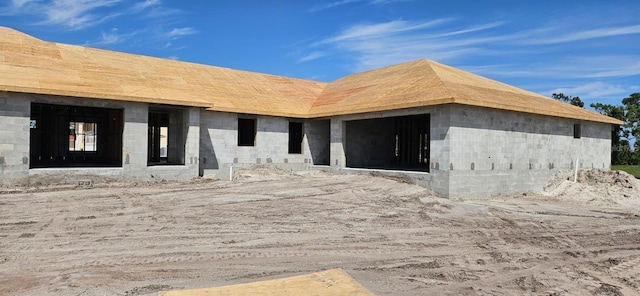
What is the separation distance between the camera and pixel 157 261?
667 cm

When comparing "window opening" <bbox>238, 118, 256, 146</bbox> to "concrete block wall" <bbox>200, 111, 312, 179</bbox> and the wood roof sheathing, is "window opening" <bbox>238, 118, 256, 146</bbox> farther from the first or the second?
the wood roof sheathing

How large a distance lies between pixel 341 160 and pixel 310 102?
5.46 m

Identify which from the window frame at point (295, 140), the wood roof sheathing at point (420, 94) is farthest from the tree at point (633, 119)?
the window frame at point (295, 140)

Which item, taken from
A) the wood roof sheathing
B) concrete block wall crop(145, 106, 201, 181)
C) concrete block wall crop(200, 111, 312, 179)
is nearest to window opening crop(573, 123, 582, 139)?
the wood roof sheathing

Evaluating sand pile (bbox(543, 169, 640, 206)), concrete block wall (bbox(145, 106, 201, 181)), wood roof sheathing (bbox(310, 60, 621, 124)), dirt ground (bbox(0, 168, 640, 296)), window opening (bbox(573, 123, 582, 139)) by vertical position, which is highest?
wood roof sheathing (bbox(310, 60, 621, 124))

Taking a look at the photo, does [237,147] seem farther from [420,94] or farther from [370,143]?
[420,94]

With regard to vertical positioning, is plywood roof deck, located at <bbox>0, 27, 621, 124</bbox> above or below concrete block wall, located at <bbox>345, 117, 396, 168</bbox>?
above

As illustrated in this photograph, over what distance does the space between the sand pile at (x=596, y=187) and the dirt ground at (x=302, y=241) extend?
2.02 meters

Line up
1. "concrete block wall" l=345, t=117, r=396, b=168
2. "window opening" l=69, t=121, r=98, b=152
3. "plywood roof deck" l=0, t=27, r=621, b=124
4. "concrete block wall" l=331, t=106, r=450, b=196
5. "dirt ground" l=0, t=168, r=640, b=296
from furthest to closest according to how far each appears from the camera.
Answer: "window opening" l=69, t=121, r=98, b=152 < "concrete block wall" l=345, t=117, r=396, b=168 < "plywood roof deck" l=0, t=27, r=621, b=124 < "concrete block wall" l=331, t=106, r=450, b=196 < "dirt ground" l=0, t=168, r=640, b=296

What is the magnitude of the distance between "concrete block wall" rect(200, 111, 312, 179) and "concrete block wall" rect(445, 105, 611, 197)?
907 centimetres

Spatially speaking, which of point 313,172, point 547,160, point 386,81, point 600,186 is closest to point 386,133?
point 386,81

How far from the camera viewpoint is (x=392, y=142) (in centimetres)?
2350

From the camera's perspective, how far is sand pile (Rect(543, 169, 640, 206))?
16.8 meters

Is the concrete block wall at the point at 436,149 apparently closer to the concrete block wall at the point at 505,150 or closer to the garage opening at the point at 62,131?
the concrete block wall at the point at 505,150
